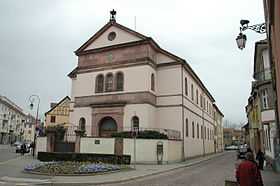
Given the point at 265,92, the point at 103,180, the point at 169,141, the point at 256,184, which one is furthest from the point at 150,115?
the point at 256,184

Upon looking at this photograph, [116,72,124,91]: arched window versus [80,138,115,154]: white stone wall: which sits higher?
[116,72,124,91]: arched window

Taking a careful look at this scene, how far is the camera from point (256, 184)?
6.77 m

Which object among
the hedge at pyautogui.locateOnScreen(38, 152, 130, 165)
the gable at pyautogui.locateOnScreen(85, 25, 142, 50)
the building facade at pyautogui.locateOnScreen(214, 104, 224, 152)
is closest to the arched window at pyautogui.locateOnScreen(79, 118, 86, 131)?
the hedge at pyautogui.locateOnScreen(38, 152, 130, 165)

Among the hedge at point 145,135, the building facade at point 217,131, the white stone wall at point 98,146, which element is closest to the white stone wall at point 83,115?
the white stone wall at point 98,146

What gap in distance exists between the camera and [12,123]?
313ft

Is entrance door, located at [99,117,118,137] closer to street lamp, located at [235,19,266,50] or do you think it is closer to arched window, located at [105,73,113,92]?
arched window, located at [105,73,113,92]

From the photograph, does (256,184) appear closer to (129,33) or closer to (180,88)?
(180,88)

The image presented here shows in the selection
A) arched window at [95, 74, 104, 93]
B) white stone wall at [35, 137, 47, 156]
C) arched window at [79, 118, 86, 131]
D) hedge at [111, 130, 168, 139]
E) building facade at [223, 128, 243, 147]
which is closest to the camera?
hedge at [111, 130, 168, 139]

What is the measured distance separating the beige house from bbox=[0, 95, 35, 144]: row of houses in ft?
199

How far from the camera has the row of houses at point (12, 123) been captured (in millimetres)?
85688

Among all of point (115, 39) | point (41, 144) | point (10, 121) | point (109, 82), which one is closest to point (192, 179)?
point (109, 82)

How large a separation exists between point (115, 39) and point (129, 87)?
20.7 feet

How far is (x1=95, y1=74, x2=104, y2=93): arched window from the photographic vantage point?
107ft

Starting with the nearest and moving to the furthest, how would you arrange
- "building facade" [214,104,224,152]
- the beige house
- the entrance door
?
the beige house → the entrance door → "building facade" [214,104,224,152]
